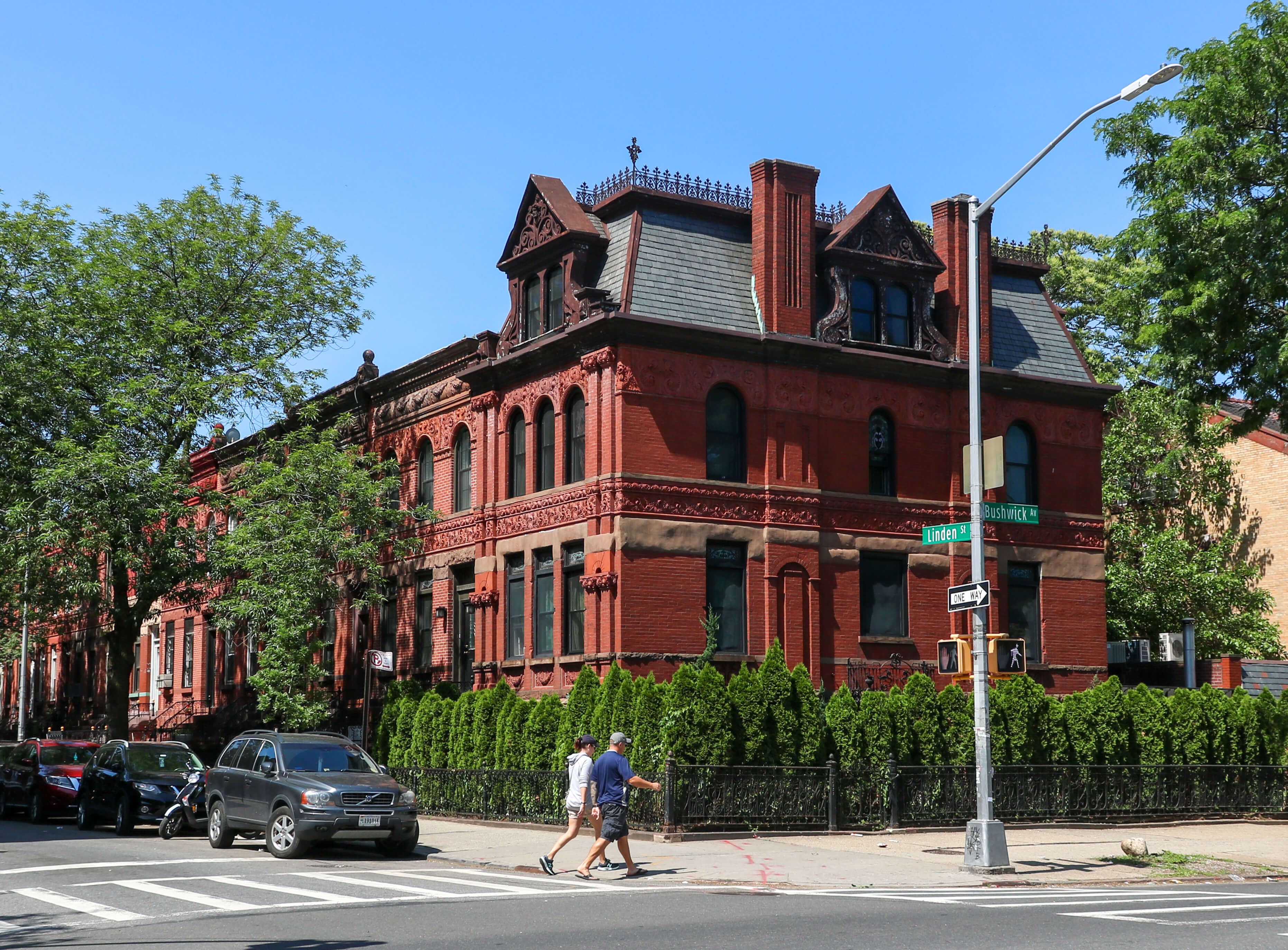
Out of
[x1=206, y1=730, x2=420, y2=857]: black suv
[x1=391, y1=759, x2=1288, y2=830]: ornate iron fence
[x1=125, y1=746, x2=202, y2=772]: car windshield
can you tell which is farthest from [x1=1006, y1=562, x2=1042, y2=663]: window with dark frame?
[x1=125, y1=746, x2=202, y2=772]: car windshield

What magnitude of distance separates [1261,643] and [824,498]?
18.0 meters

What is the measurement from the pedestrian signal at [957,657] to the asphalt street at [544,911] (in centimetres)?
281

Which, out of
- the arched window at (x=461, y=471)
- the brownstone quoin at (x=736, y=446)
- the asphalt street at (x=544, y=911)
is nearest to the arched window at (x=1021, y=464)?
the brownstone quoin at (x=736, y=446)

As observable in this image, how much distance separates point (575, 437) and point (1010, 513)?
1340cm

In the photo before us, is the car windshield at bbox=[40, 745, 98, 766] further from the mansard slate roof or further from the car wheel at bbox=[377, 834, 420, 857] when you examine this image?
the mansard slate roof

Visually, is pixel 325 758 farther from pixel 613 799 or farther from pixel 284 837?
pixel 613 799

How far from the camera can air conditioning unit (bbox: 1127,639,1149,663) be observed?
3622cm

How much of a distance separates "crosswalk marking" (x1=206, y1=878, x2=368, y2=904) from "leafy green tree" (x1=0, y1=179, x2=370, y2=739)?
1677 centimetres

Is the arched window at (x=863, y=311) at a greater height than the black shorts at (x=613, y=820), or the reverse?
the arched window at (x=863, y=311)

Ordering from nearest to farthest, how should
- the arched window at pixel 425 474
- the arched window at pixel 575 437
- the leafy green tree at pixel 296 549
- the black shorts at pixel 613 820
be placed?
the black shorts at pixel 613 820 → the arched window at pixel 575 437 → the leafy green tree at pixel 296 549 → the arched window at pixel 425 474

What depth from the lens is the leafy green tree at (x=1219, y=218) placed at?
2692 cm

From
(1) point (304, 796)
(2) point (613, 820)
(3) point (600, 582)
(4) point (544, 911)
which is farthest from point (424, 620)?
(4) point (544, 911)

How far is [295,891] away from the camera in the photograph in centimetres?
1569

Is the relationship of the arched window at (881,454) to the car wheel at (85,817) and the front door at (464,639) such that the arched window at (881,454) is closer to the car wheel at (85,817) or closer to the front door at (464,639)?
the front door at (464,639)
